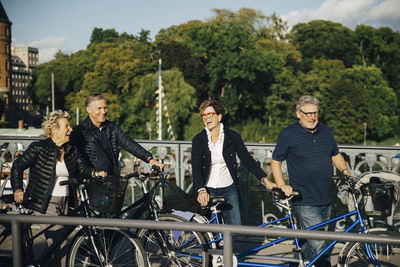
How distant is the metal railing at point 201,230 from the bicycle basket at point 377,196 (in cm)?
147

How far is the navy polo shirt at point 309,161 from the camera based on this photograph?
158 inches

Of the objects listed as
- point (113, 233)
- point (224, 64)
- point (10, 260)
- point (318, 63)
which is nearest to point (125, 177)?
point (113, 233)

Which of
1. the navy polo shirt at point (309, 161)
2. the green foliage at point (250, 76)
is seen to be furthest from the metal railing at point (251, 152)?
the green foliage at point (250, 76)

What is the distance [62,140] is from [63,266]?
3.61 ft

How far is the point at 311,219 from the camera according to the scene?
4.01 m

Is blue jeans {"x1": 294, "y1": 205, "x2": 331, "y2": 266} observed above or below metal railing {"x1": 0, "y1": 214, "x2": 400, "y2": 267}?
below

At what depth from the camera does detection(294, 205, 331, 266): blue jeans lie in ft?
12.8

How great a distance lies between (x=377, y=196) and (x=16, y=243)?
108 inches

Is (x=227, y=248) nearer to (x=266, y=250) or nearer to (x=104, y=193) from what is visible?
(x=104, y=193)

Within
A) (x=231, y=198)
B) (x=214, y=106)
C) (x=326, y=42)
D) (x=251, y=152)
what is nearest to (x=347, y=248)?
(x=231, y=198)

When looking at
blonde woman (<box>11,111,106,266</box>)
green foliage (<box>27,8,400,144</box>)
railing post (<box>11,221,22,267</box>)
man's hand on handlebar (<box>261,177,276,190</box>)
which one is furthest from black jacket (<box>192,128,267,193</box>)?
green foliage (<box>27,8,400,144</box>)

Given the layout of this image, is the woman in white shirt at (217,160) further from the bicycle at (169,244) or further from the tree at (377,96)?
the tree at (377,96)

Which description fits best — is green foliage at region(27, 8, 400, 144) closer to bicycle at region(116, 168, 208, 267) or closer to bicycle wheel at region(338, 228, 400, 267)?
bicycle at region(116, 168, 208, 267)

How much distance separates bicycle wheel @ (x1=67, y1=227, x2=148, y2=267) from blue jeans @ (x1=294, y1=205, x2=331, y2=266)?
4.42 ft
